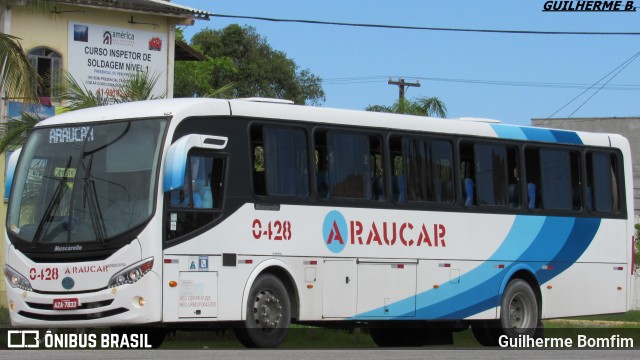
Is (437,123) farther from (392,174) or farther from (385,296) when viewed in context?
(385,296)

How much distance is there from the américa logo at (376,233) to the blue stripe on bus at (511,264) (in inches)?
29.1

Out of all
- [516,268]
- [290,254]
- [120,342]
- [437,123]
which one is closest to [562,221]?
[516,268]

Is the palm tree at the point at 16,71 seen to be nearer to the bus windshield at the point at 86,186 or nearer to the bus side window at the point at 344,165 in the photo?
the bus windshield at the point at 86,186

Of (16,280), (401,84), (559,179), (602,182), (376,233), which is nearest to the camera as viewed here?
(16,280)

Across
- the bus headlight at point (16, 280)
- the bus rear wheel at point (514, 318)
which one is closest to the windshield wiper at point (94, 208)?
the bus headlight at point (16, 280)

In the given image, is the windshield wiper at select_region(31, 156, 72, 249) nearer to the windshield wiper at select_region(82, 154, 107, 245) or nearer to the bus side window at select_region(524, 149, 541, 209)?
the windshield wiper at select_region(82, 154, 107, 245)

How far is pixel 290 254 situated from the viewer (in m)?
17.6

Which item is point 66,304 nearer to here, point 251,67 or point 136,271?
point 136,271

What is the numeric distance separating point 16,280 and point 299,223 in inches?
141

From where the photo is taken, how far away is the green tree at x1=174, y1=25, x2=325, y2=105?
66438mm

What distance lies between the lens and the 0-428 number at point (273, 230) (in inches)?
674

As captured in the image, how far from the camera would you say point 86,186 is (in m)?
16.5

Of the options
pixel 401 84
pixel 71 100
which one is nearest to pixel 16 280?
pixel 71 100

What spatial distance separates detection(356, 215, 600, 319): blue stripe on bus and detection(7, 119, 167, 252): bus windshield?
3970 mm
